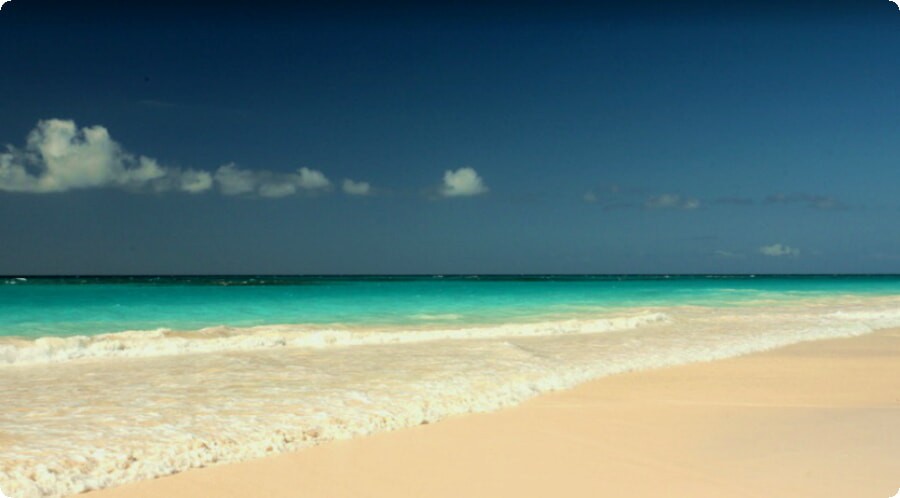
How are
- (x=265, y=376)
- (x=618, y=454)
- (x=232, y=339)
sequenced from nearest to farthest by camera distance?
1. (x=618, y=454)
2. (x=265, y=376)
3. (x=232, y=339)

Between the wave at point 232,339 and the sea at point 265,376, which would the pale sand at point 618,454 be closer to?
the sea at point 265,376

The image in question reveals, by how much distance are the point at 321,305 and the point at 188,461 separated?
20654 millimetres

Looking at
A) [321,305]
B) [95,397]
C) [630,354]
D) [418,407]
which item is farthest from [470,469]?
[321,305]

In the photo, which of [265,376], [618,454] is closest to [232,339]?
[265,376]

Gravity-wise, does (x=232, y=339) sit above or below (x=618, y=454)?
above

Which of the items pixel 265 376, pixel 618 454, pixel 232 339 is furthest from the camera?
pixel 232 339

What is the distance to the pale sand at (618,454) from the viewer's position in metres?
4.75

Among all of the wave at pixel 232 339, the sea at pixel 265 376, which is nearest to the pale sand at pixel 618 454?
the sea at pixel 265 376

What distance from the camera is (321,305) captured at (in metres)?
25.7

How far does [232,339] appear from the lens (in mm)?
12938

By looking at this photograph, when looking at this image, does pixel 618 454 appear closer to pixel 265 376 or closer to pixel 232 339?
pixel 265 376

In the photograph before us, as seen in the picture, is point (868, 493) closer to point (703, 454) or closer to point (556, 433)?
point (703, 454)

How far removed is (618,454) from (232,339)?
9139 mm

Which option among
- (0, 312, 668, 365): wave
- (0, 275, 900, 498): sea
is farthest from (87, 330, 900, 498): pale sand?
(0, 312, 668, 365): wave
